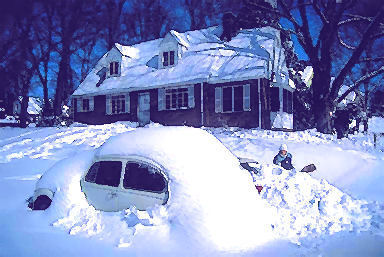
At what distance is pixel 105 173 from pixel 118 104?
21.3m

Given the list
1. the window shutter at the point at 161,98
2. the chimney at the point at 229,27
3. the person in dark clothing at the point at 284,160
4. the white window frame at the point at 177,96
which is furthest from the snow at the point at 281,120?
the person in dark clothing at the point at 284,160

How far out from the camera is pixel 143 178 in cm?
526

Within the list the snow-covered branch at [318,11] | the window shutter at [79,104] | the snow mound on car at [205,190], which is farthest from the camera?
the window shutter at [79,104]

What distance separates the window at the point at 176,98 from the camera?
23.3m

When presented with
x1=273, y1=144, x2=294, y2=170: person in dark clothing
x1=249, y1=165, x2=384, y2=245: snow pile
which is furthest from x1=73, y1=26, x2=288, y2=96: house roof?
x1=249, y1=165, x2=384, y2=245: snow pile

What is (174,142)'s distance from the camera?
18.0ft

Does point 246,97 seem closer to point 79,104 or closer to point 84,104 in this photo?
point 84,104

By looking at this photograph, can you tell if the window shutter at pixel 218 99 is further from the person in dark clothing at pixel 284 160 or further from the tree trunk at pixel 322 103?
the person in dark clothing at pixel 284 160

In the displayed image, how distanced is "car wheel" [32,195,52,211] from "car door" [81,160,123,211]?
65 cm

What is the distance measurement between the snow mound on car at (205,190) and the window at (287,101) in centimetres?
1785

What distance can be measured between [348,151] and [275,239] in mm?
9996

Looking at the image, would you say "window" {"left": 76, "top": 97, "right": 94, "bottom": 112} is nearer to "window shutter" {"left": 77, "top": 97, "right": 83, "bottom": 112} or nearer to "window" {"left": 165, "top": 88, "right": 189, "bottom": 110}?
"window shutter" {"left": 77, "top": 97, "right": 83, "bottom": 112}

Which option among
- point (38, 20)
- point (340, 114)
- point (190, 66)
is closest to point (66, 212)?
point (340, 114)

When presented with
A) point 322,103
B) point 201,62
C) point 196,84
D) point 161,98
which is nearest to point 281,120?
point 322,103
